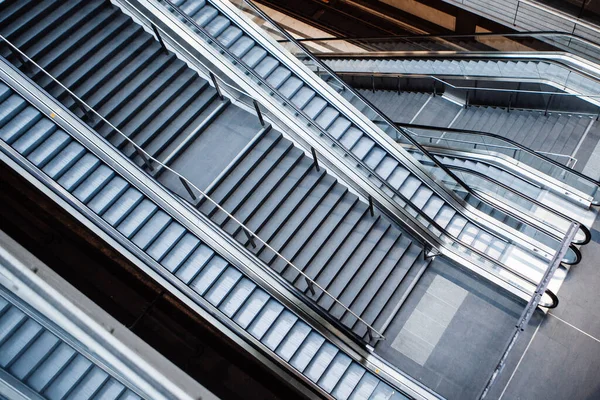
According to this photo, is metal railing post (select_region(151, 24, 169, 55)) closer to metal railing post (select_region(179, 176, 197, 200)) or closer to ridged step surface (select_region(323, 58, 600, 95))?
metal railing post (select_region(179, 176, 197, 200))

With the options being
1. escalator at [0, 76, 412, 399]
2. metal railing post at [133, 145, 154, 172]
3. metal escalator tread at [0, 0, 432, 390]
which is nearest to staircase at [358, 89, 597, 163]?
escalator at [0, 76, 412, 399]

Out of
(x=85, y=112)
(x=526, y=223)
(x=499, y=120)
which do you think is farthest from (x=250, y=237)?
(x=499, y=120)

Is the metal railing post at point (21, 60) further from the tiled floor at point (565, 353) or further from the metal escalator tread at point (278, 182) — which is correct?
the tiled floor at point (565, 353)

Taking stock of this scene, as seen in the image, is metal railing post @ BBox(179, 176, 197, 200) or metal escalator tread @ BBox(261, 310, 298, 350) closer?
metal railing post @ BBox(179, 176, 197, 200)

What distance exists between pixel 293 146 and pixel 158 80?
2656 millimetres

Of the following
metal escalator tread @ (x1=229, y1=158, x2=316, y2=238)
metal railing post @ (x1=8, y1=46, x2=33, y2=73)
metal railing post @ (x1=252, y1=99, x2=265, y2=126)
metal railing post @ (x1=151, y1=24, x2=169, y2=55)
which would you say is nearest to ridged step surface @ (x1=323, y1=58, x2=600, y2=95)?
metal escalator tread @ (x1=229, y1=158, x2=316, y2=238)

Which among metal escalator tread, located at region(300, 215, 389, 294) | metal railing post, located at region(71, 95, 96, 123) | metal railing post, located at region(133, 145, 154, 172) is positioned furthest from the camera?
metal escalator tread, located at region(300, 215, 389, 294)

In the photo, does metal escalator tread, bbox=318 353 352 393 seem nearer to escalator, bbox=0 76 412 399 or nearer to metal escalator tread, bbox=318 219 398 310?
escalator, bbox=0 76 412 399

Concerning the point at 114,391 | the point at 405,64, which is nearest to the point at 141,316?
the point at 114,391

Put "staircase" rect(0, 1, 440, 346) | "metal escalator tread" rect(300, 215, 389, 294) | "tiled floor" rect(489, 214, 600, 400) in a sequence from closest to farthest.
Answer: "tiled floor" rect(489, 214, 600, 400) → "staircase" rect(0, 1, 440, 346) → "metal escalator tread" rect(300, 215, 389, 294)

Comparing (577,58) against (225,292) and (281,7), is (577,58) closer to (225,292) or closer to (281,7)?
(225,292)

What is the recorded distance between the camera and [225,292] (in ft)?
30.6

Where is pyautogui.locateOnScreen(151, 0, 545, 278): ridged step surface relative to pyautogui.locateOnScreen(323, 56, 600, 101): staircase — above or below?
below

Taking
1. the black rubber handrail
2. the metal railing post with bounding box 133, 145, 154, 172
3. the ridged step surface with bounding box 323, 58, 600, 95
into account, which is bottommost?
the metal railing post with bounding box 133, 145, 154, 172
